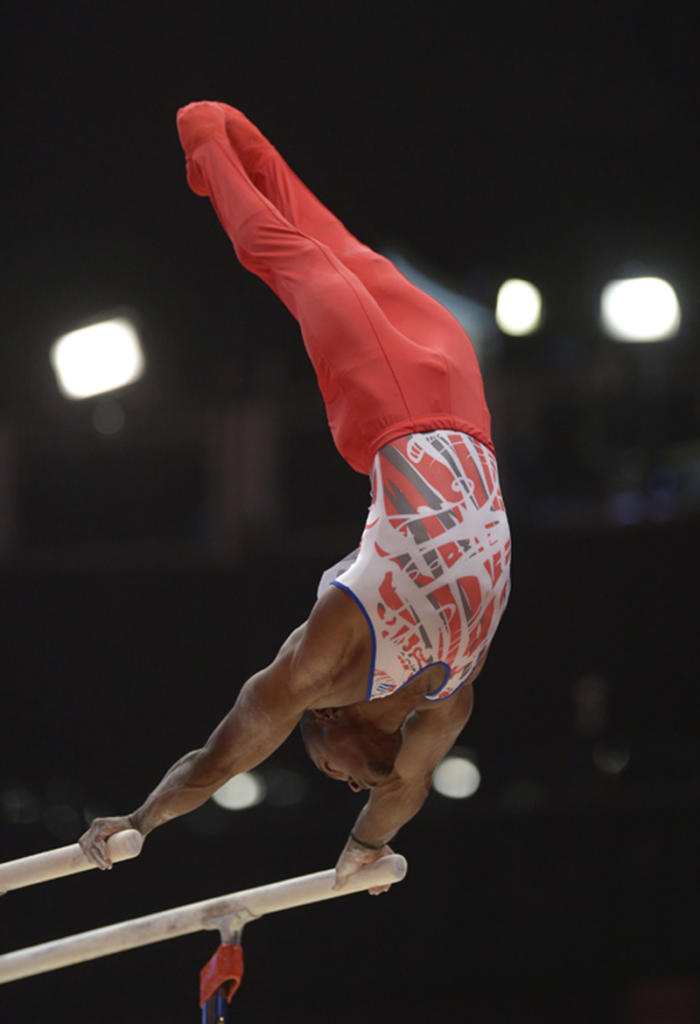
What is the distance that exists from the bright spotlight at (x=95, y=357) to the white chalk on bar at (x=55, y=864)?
370cm

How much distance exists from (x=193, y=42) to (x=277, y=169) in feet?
8.17

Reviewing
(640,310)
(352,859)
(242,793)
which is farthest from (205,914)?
(640,310)

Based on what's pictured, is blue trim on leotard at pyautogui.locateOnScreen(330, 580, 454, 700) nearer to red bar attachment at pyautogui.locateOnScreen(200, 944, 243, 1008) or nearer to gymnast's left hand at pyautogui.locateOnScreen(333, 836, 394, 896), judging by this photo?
gymnast's left hand at pyautogui.locateOnScreen(333, 836, 394, 896)

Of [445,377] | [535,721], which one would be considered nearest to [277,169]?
[445,377]

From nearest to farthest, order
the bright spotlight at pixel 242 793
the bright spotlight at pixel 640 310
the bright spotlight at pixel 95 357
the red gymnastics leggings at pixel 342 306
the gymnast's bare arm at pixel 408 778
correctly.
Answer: the red gymnastics leggings at pixel 342 306 → the gymnast's bare arm at pixel 408 778 → the bright spotlight at pixel 640 310 → the bright spotlight at pixel 95 357 → the bright spotlight at pixel 242 793

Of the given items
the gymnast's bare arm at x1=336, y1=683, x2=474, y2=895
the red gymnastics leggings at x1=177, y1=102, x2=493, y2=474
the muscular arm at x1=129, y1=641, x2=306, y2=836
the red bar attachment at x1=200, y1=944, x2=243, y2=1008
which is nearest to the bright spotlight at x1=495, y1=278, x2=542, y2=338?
Result: the red gymnastics leggings at x1=177, y1=102, x2=493, y2=474

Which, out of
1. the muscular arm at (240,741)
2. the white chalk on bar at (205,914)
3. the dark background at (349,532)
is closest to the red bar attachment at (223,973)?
the white chalk on bar at (205,914)

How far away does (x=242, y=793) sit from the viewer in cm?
662

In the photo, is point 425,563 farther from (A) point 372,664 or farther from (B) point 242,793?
(B) point 242,793

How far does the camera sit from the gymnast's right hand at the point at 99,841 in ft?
9.04

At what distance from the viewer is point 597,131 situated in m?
5.82

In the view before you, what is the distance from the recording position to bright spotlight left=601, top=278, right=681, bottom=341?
6039 millimetres

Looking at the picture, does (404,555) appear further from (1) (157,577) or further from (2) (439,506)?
(1) (157,577)

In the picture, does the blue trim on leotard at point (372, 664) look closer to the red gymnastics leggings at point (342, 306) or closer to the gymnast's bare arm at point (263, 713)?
the gymnast's bare arm at point (263, 713)
